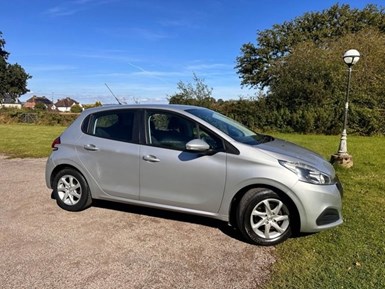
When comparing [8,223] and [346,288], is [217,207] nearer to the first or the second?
[346,288]

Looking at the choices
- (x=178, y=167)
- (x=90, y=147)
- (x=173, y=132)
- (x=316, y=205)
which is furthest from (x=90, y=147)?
(x=316, y=205)

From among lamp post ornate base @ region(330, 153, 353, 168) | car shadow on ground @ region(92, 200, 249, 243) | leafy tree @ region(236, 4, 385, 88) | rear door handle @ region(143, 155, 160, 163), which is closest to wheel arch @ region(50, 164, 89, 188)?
car shadow on ground @ region(92, 200, 249, 243)

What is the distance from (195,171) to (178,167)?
0.23 m

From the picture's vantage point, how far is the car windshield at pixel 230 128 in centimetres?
438

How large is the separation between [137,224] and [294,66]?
18933 mm

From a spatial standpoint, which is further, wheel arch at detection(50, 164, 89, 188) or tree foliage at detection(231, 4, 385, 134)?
tree foliage at detection(231, 4, 385, 134)

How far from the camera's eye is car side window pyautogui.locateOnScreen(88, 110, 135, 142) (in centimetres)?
469

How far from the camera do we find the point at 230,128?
464cm

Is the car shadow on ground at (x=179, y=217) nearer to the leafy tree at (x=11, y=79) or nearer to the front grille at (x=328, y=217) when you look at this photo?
the front grille at (x=328, y=217)

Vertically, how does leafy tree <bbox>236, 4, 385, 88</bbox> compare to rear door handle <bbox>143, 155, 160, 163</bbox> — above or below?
above

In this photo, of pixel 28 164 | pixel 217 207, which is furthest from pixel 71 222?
pixel 28 164

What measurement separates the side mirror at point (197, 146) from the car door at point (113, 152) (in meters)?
0.87

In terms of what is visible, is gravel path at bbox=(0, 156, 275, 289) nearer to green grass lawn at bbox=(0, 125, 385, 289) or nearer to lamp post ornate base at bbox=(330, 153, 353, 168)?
green grass lawn at bbox=(0, 125, 385, 289)

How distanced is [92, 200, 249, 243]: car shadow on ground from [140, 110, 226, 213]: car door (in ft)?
1.42
